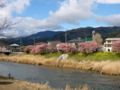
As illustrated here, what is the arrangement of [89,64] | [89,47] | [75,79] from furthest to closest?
[89,47]
[89,64]
[75,79]

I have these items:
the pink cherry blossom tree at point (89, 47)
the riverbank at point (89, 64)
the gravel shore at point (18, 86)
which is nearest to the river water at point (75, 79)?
the riverbank at point (89, 64)

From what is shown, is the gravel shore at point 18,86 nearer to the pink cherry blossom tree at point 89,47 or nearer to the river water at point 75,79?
the river water at point 75,79

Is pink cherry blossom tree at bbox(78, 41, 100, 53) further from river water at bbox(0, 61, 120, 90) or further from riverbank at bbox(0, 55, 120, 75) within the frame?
river water at bbox(0, 61, 120, 90)

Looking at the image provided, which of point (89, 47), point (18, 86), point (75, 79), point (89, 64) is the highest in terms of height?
point (89, 47)

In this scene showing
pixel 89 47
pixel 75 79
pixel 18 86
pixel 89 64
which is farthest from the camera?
pixel 89 47

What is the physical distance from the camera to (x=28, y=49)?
58.6 meters

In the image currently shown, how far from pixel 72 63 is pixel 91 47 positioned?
9952 millimetres

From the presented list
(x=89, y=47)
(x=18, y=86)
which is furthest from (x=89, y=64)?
(x=18, y=86)

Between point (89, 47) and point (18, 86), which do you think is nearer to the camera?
point (18, 86)

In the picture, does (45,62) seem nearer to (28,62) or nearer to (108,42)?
(28,62)

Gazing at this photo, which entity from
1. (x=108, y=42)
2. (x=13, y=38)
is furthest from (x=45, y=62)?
(x=108, y=42)

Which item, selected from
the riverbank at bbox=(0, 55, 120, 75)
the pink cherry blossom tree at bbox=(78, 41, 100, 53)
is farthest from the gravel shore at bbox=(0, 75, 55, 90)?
the pink cherry blossom tree at bbox=(78, 41, 100, 53)

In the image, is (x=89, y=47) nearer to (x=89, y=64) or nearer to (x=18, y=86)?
(x=89, y=64)

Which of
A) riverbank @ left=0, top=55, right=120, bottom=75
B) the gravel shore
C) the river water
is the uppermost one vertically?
the gravel shore
